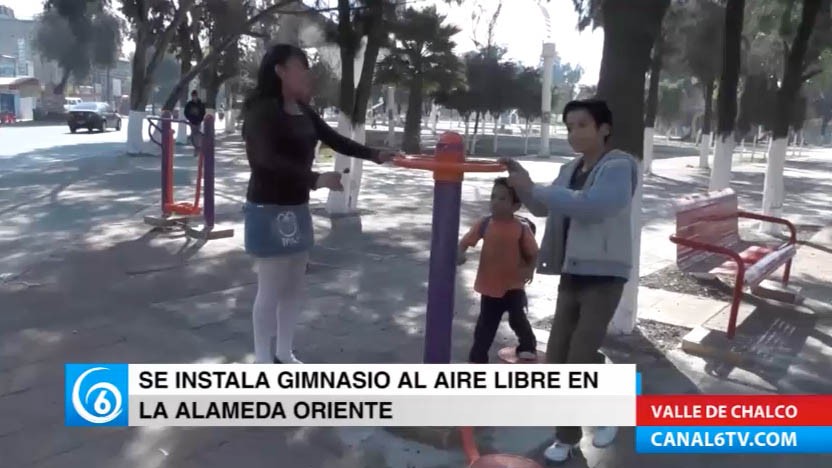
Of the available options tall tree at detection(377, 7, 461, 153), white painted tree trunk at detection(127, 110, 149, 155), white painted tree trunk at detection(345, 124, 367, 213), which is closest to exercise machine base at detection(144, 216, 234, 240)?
white painted tree trunk at detection(345, 124, 367, 213)

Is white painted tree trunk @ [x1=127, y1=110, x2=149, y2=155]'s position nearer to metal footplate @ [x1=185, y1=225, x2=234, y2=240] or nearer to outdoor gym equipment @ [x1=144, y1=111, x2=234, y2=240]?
outdoor gym equipment @ [x1=144, y1=111, x2=234, y2=240]

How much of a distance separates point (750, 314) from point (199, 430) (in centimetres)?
452

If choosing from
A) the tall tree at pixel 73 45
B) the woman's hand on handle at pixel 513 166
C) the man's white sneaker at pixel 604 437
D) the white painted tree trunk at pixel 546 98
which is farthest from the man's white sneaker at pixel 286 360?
the tall tree at pixel 73 45

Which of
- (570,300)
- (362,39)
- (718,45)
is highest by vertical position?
(718,45)

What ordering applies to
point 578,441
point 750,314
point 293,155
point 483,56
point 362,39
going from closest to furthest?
point 578,441 → point 293,155 → point 750,314 → point 362,39 → point 483,56

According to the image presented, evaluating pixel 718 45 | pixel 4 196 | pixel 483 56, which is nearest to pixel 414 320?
pixel 4 196

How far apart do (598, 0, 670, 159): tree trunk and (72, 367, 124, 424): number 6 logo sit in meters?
3.44

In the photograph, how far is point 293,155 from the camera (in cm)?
369

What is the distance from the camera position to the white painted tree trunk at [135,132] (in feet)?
65.1

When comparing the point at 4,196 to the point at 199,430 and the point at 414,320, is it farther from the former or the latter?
the point at 199,430

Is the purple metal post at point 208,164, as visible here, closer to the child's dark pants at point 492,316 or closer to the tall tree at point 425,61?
the child's dark pants at point 492,316

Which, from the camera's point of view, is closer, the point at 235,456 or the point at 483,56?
the point at 235,456
